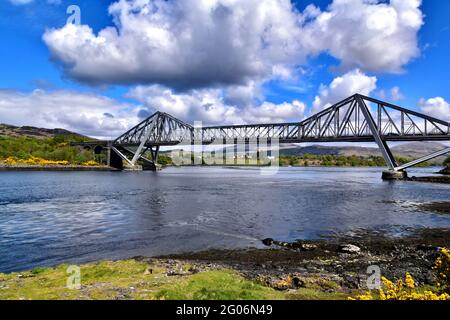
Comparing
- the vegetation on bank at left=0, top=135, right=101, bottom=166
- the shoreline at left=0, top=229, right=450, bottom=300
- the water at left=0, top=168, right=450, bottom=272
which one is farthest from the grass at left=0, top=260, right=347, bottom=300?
the vegetation on bank at left=0, top=135, right=101, bottom=166

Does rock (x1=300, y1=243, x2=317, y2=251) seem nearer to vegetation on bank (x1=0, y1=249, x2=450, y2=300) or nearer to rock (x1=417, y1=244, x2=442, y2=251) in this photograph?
rock (x1=417, y1=244, x2=442, y2=251)

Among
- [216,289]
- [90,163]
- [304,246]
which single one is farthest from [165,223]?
[90,163]

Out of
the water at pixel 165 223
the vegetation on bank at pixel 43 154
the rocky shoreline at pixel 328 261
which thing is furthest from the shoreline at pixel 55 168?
the rocky shoreline at pixel 328 261

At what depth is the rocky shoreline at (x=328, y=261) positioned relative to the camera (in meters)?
15.2

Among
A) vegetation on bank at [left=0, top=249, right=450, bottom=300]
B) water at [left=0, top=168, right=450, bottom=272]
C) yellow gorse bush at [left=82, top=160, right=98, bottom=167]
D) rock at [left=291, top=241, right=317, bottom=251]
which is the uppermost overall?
yellow gorse bush at [left=82, top=160, right=98, bottom=167]

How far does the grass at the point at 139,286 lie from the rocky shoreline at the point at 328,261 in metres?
1.02

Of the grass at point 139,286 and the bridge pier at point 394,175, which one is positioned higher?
the bridge pier at point 394,175

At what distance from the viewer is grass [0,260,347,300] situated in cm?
1238

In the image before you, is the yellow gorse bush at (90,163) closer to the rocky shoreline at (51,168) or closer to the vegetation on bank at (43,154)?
the vegetation on bank at (43,154)

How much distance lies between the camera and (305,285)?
1448 cm

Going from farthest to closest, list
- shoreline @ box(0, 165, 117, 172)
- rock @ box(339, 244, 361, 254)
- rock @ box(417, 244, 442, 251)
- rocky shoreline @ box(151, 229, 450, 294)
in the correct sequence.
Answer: shoreline @ box(0, 165, 117, 172) < rock @ box(417, 244, 442, 251) < rock @ box(339, 244, 361, 254) < rocky shoreline @ box(151, 229, 450, 294)

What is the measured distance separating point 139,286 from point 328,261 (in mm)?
10142

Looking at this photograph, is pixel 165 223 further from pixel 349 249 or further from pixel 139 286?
pixel 139 286

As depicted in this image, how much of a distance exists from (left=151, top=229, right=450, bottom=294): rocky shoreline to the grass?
1.02 meters
